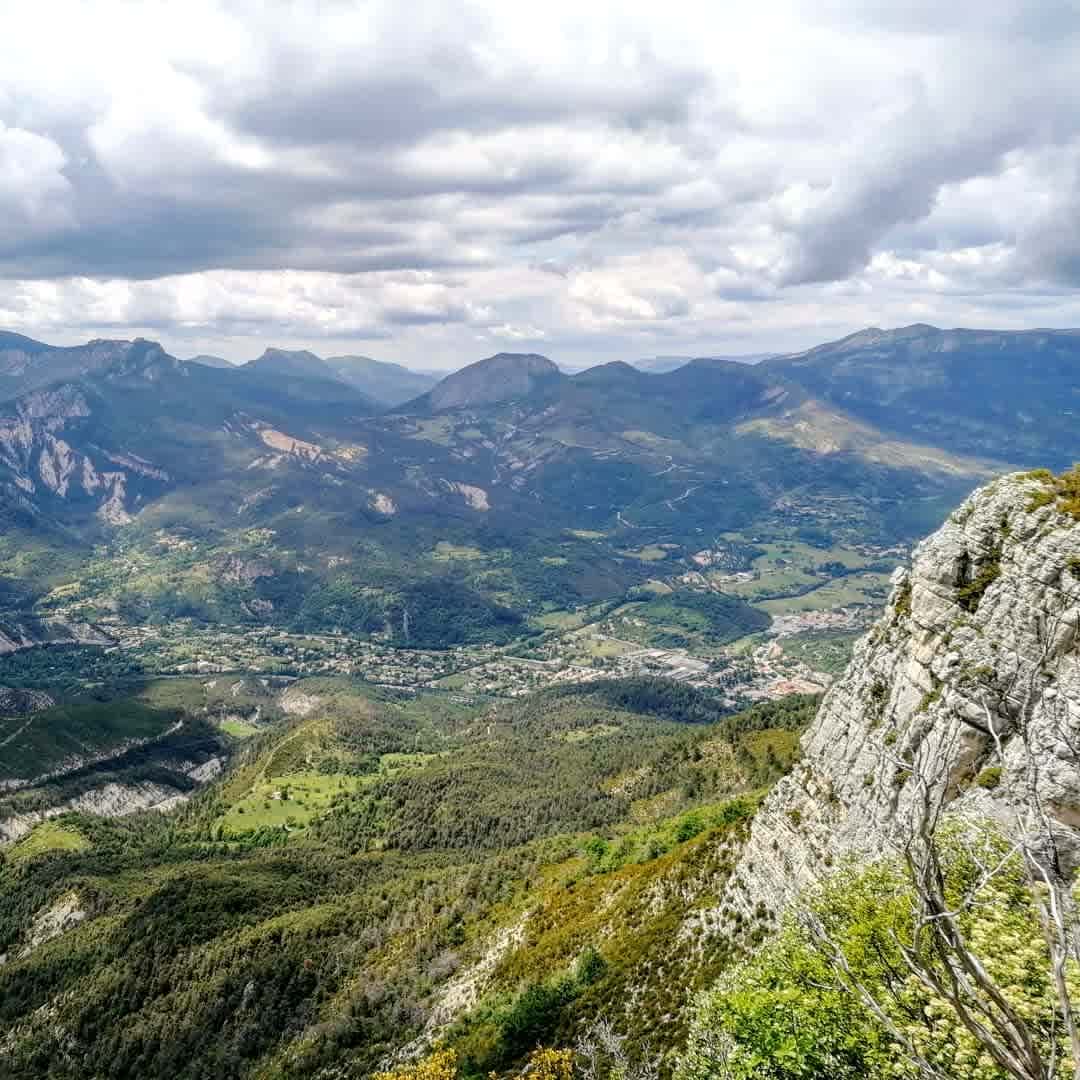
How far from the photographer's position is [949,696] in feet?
153

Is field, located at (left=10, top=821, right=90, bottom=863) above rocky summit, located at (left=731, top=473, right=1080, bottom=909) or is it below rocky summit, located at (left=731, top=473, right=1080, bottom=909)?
below

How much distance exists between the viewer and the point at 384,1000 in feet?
306

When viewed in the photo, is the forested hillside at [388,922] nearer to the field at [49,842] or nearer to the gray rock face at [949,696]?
the field at [49,842]

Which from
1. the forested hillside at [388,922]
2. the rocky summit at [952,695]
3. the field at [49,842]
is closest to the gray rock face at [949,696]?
the rocky summit at [952,695]

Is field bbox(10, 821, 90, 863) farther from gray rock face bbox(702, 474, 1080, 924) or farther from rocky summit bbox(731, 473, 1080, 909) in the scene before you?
rocky summit bbox(731, 473, 1080, 909)

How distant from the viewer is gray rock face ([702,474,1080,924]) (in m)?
41.2

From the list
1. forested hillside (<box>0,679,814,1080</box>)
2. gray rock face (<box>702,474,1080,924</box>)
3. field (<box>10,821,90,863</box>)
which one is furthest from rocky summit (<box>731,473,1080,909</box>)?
field (<box>10,821,90,863</box>)

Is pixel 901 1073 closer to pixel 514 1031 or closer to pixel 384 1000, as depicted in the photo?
pixel 514 1031

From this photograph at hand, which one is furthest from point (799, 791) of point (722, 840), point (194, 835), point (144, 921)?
point (194, 835)

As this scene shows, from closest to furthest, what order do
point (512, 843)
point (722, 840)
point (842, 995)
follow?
point (842, 995), point (722, 840), point (512, 843)

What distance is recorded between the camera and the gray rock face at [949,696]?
41219 millimetres

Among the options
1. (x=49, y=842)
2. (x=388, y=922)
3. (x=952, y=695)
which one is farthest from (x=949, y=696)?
(x=49, y=842)

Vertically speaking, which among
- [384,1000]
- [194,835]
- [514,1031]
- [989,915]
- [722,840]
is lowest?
[194,835]

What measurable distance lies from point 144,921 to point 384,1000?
66.1 m
